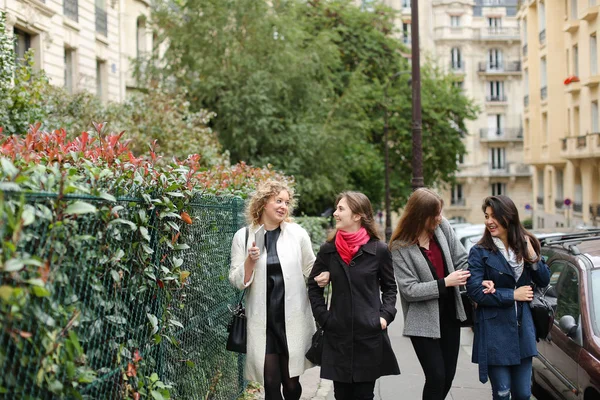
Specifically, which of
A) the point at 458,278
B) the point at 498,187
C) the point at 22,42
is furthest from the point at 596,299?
the point at 498,187

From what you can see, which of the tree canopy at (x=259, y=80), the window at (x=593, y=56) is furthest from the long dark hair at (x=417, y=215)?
the window at (x=593, y=56)

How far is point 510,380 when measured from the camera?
19.2 feet

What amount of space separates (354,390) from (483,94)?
219 feet

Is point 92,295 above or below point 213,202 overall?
below

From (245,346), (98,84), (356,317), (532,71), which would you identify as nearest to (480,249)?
(356,317)

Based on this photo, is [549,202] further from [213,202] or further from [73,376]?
[73,376]

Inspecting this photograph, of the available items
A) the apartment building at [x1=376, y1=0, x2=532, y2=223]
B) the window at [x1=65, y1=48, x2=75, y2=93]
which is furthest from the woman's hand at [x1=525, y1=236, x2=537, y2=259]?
the apartment building at [x1=376, y1=0, x2=532, y2=223]

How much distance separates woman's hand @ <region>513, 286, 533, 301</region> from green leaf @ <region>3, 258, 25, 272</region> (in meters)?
4.00

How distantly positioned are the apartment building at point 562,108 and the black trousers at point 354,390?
31.9 m

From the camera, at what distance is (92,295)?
364 centimetres

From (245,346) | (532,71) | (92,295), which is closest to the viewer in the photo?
(92,295)

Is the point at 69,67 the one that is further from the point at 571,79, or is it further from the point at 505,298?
the point at 571,79

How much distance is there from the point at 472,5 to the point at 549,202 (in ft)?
90.2

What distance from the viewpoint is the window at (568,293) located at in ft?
22.5
